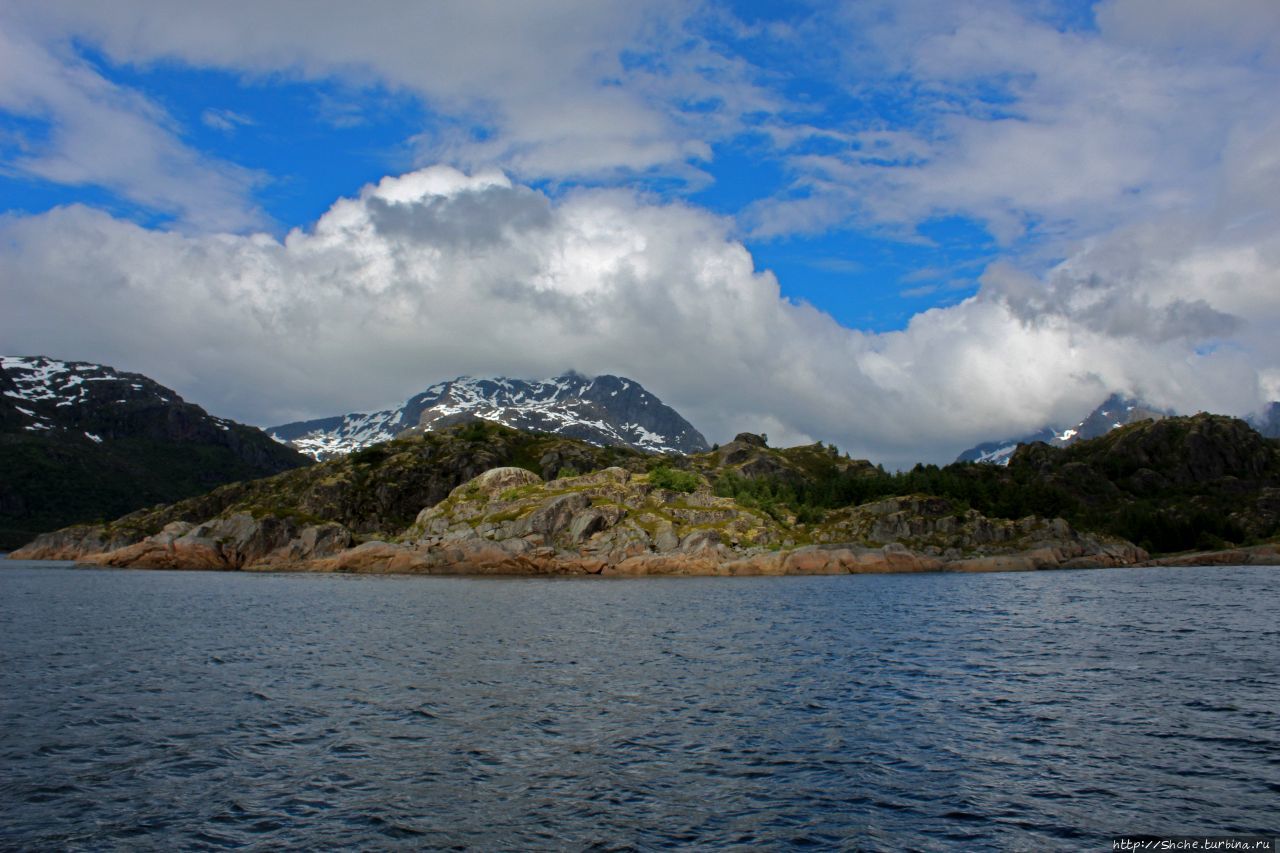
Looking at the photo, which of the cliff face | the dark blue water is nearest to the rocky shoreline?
the cliff face

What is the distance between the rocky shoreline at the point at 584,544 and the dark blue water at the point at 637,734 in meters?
87.3

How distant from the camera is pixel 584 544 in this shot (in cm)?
15775

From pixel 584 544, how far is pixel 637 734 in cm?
12692

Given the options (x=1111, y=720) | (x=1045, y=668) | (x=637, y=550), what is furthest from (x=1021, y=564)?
(x=1111, y=720)

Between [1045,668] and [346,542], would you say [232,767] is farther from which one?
[346,542]

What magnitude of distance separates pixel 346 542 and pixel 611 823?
17465 cm

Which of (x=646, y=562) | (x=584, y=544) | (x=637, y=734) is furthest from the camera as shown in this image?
(x=584, y=544)

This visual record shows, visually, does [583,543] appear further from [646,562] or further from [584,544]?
[646,562]

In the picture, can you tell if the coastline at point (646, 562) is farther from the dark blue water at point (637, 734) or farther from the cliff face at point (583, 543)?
the dark blue water at point (637, 734)

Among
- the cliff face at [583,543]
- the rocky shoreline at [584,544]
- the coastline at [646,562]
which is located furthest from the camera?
the cliff face at [583,543]


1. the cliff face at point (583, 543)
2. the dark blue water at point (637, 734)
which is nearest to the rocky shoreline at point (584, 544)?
the cliff face at point (583, 543)

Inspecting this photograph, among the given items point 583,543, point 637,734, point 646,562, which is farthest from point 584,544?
point 637,734

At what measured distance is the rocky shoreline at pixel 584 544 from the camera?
154500 mm

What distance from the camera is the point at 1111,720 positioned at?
33344 mm
